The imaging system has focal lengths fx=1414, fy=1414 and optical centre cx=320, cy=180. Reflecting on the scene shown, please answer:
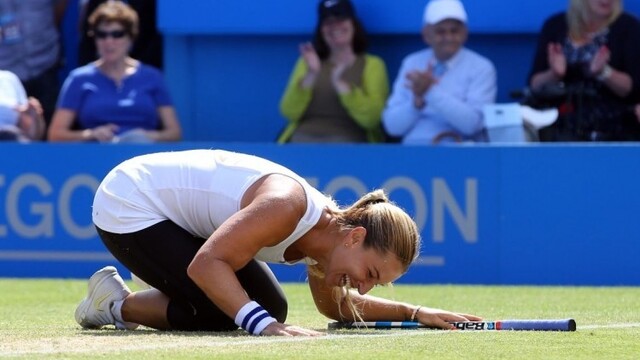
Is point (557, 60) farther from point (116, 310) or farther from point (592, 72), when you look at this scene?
point (116, 310)

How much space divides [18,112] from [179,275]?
5.62 m

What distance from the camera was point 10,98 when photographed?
37.0 feet

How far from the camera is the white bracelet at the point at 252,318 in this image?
555 cm

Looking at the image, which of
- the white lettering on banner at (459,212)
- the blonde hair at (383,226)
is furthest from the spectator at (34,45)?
the blonde hair at (383,226)

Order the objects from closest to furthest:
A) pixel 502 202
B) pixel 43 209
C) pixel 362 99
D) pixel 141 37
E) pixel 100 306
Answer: pixel 100 306, pixel 502 202, pixel 43 209, pixel 362 99, pixel 141 37

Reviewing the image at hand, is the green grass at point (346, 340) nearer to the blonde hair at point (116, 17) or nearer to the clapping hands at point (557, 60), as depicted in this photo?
the clapping hands at point (557, 60)

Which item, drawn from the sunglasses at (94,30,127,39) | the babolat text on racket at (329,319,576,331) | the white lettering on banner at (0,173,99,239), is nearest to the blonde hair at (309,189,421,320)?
the babolat text on racket at (329,319,576,331)

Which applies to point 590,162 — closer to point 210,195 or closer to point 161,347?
point 210,195

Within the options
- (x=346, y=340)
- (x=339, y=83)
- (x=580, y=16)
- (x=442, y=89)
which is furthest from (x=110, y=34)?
(x=346, y=340)

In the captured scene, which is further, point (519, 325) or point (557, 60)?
point (557, 60)

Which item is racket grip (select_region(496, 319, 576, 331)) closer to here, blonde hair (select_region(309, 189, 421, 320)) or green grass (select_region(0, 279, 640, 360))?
green grass (select_region(0, 279, 640, 360))

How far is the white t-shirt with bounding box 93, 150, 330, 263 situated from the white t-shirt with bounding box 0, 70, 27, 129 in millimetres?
5129

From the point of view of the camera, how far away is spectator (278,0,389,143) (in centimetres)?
1124

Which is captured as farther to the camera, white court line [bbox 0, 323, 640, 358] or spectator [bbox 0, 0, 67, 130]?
spectator [bbox 0, 0, 67, 130]
